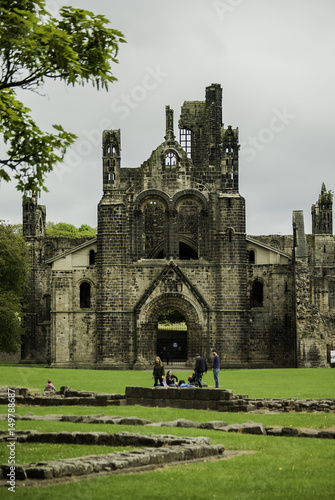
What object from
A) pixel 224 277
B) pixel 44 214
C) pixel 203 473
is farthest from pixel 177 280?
pixel 203 473

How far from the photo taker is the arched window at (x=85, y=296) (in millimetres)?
53047

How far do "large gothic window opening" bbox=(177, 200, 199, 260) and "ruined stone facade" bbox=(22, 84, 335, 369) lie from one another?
864cm

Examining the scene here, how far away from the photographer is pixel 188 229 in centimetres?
6150

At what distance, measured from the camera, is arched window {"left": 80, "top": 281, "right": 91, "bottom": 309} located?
5305 centimetres

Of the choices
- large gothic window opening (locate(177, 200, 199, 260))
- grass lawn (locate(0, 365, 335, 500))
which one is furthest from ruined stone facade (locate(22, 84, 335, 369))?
grass lawn (locate(0, 365, 335, 500))

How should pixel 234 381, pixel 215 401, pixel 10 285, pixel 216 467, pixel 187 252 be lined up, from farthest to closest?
pixel 187 252, pixel 10 285, pixel 234 381, pixel 215 401, pixel 216 467

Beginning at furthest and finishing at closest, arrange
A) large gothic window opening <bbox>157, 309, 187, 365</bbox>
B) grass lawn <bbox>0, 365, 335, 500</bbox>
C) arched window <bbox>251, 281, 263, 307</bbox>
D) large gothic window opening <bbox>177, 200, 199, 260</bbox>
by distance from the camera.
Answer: large gothic window opening <bbox>177, 200, 199, 260</bbox> → large gothic window opening <bbox>157, 309, 187, 365</bbox> → arched window <bbox>251, 281, 263, 307</bbox> → grass lawn <bbox>0, 365, 335, 500</bbox>

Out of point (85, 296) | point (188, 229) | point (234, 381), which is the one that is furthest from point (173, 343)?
point (234, 381)

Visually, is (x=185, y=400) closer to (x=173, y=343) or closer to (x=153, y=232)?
(x=153, y=232)

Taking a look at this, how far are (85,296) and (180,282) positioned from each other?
759 cm

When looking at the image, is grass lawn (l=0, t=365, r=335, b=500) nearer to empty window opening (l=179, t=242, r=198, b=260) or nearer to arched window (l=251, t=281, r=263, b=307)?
arched window (l=251, t=281, r=263, b=307)

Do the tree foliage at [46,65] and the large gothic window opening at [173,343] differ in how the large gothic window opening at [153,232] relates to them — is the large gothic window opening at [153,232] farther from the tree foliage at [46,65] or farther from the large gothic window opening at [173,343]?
the tree foliage at [46,65]

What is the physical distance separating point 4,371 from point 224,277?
14.1 m

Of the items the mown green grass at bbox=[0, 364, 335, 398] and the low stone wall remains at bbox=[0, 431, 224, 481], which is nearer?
the low stone wall remains at bbox=[0, 431, 224, 481]
